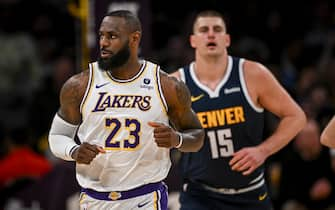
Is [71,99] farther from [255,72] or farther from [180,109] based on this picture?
[255,72]

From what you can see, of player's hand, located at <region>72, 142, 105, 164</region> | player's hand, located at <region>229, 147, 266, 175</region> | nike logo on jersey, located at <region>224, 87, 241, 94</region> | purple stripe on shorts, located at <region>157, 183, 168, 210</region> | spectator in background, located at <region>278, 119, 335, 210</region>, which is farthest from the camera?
spectator in background, located at <region>278, 119, 335, 210</region>

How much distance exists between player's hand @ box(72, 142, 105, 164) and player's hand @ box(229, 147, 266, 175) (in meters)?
1.60

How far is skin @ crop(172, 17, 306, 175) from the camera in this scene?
764 cm

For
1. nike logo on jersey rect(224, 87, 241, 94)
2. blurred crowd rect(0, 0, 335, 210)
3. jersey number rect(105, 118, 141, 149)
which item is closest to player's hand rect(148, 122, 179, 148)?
jersey number rect(105, 118, 141, 149)

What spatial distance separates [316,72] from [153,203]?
23.4 ft

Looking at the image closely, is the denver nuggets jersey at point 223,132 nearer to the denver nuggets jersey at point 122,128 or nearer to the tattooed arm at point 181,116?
the tattooed arm at point 181,116

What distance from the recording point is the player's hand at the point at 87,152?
595 cm

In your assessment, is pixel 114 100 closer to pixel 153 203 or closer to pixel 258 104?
pixel 153 203

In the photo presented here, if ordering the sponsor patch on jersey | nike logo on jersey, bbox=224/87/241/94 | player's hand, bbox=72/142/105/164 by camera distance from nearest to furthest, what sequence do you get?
1. player's hand, bbox=72/142/105/164
2. the sponsor patch on jersey
3. nike logo on jersey, bbox=224/87/241/94

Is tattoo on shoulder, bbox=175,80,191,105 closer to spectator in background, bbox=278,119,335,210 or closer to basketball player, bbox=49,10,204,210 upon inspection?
basketball player, bbox=49,10,204,210

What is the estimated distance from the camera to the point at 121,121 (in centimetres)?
618

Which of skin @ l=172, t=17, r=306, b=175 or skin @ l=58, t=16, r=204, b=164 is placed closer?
skin @ l=58, t=16, r=204, b=164

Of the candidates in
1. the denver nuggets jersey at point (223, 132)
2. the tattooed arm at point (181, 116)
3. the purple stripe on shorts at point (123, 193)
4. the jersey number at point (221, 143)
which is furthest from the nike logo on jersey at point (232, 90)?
the purple stripe on shorts at point (123, 193)

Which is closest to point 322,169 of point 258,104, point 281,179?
point 281,179
